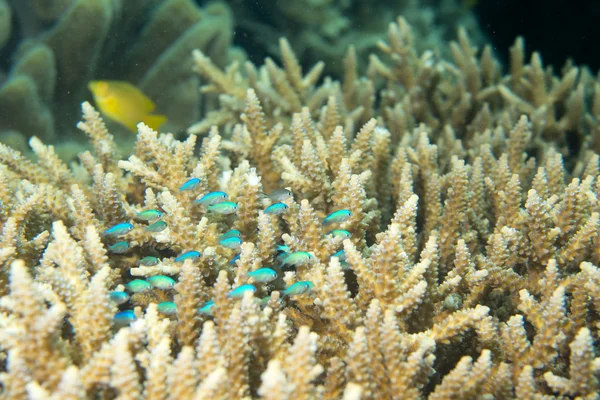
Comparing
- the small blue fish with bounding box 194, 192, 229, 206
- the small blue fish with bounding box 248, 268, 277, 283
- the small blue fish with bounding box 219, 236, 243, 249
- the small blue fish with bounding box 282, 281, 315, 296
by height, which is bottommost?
the small blue fish with bounding box 282, 281, 315, 296

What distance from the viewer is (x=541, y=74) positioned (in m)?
5.28

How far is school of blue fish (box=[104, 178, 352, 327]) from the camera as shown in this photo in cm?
223

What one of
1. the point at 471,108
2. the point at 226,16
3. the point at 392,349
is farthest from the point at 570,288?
the point at 226,16

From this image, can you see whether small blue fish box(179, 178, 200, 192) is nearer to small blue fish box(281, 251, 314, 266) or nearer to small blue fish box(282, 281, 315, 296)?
small blue fish box(281, 251, 314, 266)

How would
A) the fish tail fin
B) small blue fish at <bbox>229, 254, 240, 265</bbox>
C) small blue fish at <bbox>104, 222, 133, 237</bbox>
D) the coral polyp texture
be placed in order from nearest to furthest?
the coral polyp texture → small blue fish at <bbox>229, 254, 240, 265</bbox> → small blue fish at <bbox>104, 222, 133, 237</bbox> → the fish tail fin

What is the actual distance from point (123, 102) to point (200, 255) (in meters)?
3.33

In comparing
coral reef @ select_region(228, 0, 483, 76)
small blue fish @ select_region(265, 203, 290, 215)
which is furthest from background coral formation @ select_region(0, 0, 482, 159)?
small blue fish @ select_region(265, 203, 290, 215)

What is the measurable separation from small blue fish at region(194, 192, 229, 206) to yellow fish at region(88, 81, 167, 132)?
297 cm

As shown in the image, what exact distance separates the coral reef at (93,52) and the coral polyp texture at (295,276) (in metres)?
2.26

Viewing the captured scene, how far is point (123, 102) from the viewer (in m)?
5.11

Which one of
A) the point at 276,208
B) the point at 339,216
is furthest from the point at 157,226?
the point at 339,216

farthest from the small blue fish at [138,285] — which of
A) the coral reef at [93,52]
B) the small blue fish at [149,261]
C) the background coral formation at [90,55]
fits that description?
the coral reef at [93,52]

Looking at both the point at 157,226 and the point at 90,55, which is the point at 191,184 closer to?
the point at 157,226

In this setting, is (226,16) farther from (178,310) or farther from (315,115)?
(178,310)
